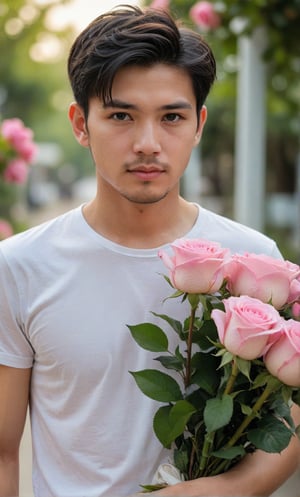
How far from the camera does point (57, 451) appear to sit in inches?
84.4

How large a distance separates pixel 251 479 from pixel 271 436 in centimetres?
19

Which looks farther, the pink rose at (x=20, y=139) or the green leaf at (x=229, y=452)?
the pink rose at (x=20, y=139)

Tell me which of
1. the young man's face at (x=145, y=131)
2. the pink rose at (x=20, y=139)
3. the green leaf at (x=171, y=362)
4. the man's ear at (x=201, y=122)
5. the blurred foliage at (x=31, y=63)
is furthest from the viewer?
the blurred foliage at (x=31, y=63)

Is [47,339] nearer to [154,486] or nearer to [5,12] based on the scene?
[154,486]

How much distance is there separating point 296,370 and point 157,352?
460 millimetres

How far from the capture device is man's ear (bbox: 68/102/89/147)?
226cm

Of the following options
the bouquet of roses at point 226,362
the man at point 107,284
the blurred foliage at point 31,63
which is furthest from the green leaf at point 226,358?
the blurred foliage at point 31,63

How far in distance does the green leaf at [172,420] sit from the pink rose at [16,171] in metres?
→ 4.71

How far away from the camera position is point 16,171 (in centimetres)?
639

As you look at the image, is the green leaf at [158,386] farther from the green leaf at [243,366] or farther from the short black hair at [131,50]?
the short black hair at [131,50]

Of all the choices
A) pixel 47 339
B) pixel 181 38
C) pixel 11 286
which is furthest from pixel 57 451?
pixel 181 38

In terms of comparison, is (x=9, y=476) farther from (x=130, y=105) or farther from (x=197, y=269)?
(x=130, y=105)

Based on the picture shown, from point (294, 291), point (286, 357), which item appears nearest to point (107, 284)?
point (294, 291)

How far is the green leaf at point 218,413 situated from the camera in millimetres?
1665
